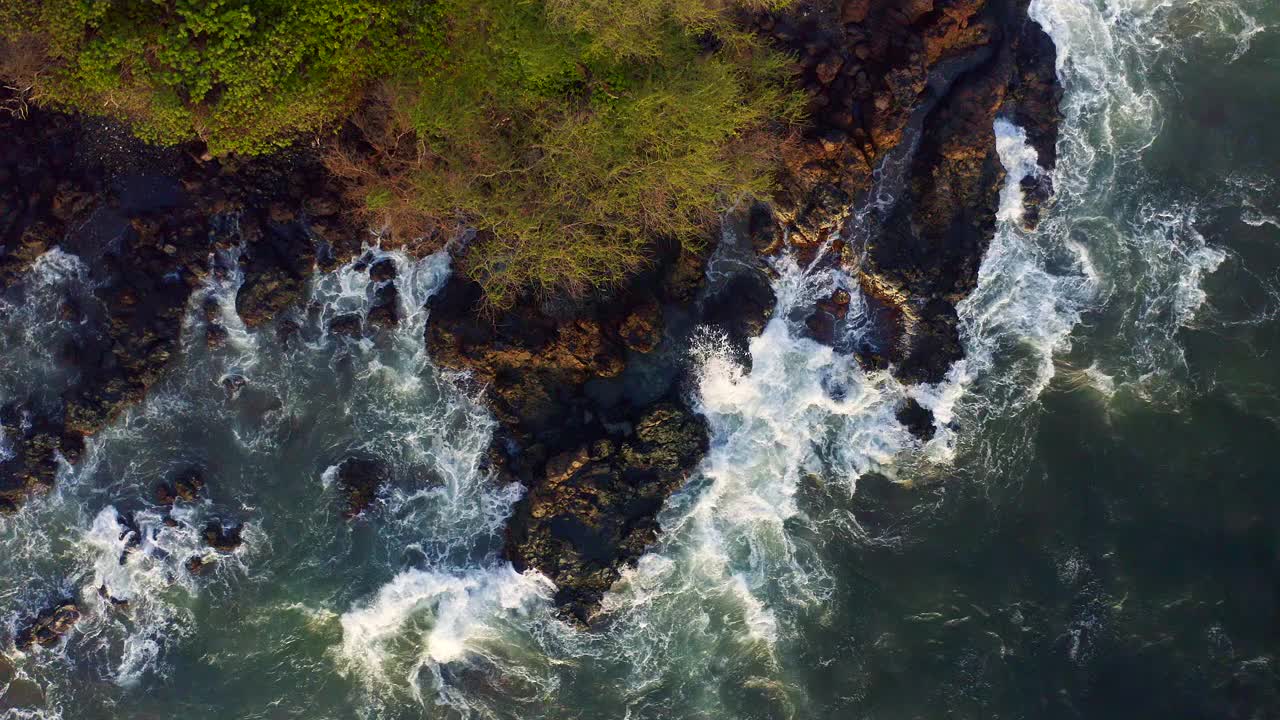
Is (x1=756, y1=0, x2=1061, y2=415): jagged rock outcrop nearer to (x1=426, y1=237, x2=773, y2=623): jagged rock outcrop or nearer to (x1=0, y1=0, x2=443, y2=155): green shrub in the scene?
(x1=426, y1=237, x2=773, y2=623): jagged rock outcrop

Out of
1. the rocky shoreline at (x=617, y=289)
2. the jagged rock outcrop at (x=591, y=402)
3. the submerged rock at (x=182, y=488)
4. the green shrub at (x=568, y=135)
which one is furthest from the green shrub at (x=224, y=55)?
the submerged rock at (x=182, y=488)

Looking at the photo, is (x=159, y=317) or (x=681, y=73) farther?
(x=159, y=317)

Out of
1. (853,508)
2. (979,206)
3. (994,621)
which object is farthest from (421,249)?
(994,621)

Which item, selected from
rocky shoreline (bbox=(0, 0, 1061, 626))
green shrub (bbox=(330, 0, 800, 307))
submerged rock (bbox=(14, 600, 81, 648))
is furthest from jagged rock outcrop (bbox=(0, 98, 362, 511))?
submerged rock (bbox=(14, 600, 81, 648))

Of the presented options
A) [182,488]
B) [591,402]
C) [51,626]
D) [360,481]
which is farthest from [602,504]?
[51,626]

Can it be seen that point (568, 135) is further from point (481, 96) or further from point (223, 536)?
point (223, 536)

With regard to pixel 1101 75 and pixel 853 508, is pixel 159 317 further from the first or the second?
pixel 1101 75
